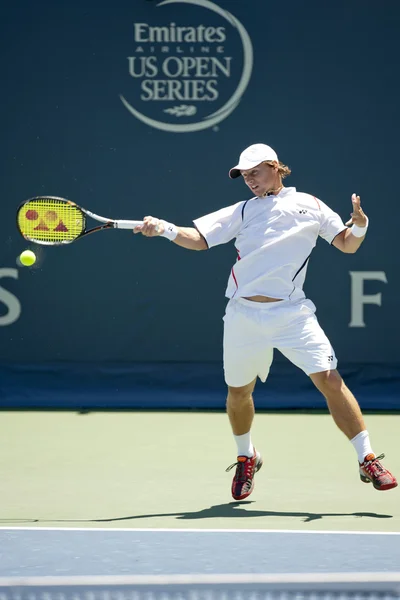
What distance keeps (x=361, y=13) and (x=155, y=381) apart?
239 centimetres

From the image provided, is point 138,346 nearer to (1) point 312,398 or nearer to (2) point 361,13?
(1) point 312,398

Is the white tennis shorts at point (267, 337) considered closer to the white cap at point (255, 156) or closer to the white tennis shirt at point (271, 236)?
the white tennis shirt at point (271, 236)

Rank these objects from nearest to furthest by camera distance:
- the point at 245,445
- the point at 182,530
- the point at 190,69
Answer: the point at 182,530
the point at 245,445
the point at 190,69

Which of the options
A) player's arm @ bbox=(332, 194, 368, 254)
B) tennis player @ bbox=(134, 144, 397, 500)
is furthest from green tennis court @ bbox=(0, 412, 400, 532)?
player's arm @ bbox=(332, 194, 368, 254)

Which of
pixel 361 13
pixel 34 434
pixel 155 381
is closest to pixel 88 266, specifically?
pixel 155 381

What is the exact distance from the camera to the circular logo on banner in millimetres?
7012

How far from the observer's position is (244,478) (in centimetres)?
486

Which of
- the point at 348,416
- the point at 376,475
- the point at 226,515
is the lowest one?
the point at 226,515

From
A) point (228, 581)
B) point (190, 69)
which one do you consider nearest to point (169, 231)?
point (190, 69)

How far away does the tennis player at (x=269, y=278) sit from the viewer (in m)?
4.75

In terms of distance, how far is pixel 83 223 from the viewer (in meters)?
4.93

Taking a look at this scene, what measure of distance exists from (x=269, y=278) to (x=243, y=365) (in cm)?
35

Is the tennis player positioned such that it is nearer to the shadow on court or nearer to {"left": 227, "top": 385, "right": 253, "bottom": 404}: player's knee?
{"left": 227, "top": 385, "right": 253, "bottom": 404}: player's knee

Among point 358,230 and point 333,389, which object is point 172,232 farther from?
point 333,389
